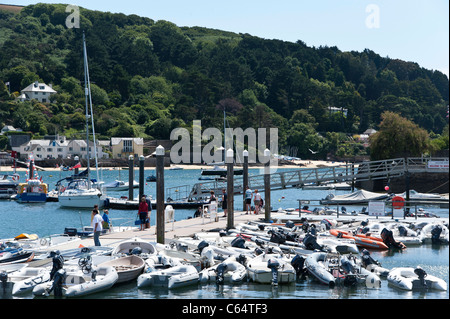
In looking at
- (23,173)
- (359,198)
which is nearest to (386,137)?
(359,198)

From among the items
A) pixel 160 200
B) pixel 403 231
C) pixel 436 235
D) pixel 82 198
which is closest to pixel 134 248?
pixel 160 200

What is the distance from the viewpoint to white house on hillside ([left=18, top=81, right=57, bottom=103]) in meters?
158

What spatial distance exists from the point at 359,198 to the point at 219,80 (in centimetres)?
15184

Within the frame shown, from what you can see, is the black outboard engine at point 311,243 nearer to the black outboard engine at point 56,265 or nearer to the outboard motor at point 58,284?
the black outboard engine at point 56,265

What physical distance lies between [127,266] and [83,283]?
89.1 inches

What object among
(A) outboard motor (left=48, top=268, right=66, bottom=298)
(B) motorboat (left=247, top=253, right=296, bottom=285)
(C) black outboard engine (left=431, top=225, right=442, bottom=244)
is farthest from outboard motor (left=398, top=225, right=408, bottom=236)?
(A) outboard motor (left=48, top=268, right=66, bottom=298)

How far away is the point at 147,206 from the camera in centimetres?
2700

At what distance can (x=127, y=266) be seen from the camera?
68.3 feet

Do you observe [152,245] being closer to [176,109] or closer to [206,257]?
[206,257]

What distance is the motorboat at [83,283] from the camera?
18375mm

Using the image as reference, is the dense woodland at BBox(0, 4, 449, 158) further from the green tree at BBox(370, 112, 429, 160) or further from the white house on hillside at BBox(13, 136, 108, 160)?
the green tree at BBox(370, 112, 429, 160)

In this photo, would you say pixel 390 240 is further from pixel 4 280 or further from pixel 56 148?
pixel 56 148

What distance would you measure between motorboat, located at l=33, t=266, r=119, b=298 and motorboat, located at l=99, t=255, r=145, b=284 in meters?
0.42

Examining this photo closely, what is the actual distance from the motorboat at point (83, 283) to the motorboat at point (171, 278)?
0.82 meters
